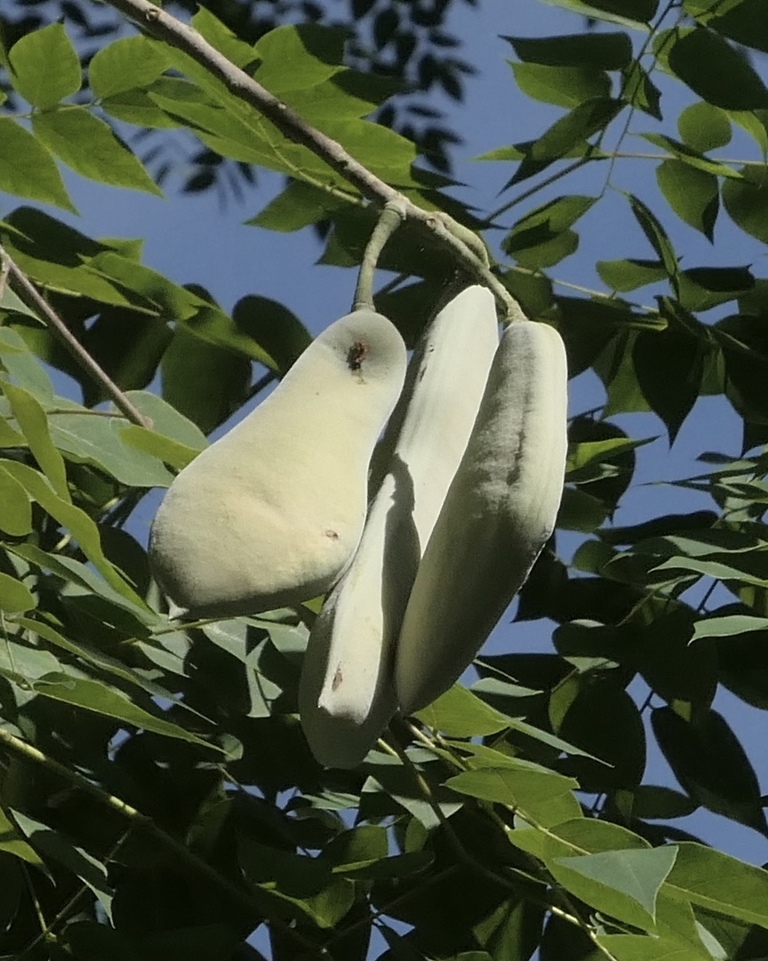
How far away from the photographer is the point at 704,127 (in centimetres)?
127

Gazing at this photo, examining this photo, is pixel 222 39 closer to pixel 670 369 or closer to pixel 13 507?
pixel 13 507

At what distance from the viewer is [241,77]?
0.78 meters

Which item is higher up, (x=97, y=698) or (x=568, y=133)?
(x=568, y=133)

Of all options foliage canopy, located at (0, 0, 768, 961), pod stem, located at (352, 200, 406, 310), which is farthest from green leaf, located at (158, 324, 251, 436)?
pod stem, located at (352, 200, 406, 310)

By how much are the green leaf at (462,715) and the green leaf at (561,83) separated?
1.76 ft

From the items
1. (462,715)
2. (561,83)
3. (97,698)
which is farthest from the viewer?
(561,83)

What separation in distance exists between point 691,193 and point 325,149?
60 cm

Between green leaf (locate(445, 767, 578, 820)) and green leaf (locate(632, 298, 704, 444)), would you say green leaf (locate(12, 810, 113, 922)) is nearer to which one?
green leaf (locate(445, 767, 578, 820))

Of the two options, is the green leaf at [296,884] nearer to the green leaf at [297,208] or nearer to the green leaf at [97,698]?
the green leaf at [97,698]

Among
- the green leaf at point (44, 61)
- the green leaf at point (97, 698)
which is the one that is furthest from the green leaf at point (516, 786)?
the green leaf at point (44, 61)

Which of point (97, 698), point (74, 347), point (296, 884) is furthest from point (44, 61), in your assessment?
point (296, 884)

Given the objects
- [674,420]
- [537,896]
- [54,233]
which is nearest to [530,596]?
[674,420]

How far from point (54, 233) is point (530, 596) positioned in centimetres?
57

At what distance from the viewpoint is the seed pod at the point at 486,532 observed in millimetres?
581
